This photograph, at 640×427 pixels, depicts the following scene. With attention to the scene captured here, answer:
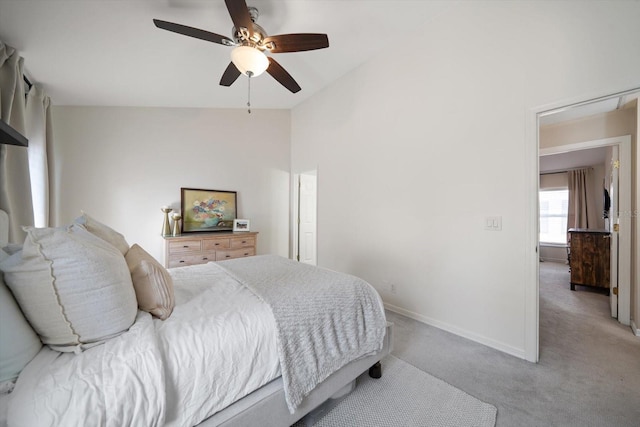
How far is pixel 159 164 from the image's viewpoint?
356cm

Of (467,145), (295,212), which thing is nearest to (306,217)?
(295,212)

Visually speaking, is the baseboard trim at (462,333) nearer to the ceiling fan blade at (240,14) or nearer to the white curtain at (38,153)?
the ceiling fan blade at (240,14)

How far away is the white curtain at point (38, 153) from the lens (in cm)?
248

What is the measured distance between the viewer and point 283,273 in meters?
1.79

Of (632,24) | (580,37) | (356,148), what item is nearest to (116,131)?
(356,148)

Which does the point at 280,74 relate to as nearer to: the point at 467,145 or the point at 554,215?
the point at 467,145

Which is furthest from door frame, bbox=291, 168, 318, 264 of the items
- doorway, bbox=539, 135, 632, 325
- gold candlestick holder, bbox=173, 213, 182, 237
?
doorway, bbox=539, 135, 632, 325

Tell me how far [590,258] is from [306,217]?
4.50 m

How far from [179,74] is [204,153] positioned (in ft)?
4.13

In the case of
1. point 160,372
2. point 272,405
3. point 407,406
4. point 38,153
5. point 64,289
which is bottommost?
point 407,406

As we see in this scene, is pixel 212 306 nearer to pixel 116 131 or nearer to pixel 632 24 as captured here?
pixel 632 24

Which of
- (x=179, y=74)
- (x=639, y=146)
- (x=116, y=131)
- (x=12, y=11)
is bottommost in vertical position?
(x=639, y=146)

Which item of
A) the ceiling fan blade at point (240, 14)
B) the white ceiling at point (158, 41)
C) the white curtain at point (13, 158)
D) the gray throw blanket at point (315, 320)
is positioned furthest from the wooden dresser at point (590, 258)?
the white curtain at point (13, 158)

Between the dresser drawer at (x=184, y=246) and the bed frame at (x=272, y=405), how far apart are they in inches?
106
